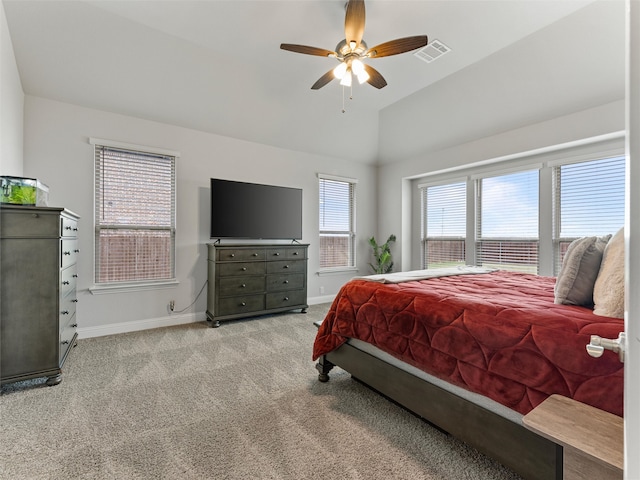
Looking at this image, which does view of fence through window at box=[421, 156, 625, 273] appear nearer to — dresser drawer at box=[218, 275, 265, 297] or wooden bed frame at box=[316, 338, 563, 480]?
dresser drawer at box=[218, 275, 265, 297]

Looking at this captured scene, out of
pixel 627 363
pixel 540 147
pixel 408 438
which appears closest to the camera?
pixel 627 363

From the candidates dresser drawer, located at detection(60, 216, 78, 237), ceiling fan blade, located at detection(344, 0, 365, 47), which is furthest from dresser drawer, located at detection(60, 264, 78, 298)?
ceiling fan blade, located at detection(344, 0, 365, 47)

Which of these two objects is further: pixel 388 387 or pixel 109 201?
pixel 109 201

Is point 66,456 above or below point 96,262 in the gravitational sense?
below

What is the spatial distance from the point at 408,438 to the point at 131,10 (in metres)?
3.89

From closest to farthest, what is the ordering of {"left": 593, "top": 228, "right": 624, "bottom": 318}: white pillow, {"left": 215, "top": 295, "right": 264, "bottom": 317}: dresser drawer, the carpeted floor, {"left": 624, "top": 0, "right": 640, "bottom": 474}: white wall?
{"left": 624, "top": 0, "right": 640, "bottom": 474}: white wall → {"left": 593, "top": 228, "right": 624, "bottom": 318}: white pillow → the carpeted floor → {"left": 215, "top": 295, "right": 264, "bottom": 317}: dresser drawer

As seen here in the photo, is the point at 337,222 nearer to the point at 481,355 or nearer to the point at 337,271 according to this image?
the point at 337,271

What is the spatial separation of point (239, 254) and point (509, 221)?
12.3 ft

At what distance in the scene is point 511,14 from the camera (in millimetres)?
2893

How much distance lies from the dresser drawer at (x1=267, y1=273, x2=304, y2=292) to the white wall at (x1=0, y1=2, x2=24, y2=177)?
281cm

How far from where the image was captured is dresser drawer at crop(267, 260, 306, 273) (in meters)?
4.39

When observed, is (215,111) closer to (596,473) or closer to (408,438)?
(408,438)

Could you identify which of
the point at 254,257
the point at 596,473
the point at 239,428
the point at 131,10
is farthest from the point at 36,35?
the point at 596,473

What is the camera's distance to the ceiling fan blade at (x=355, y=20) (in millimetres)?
2310
